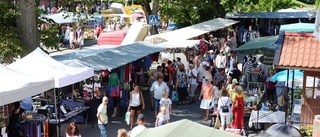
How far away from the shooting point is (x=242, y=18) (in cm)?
3553

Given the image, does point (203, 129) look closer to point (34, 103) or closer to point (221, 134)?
point (221, 134)

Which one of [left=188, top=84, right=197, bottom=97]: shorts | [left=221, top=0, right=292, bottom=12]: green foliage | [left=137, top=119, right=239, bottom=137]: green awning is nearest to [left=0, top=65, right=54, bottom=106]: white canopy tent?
[left=137, top=119, right=239, bottom=137]: green awning

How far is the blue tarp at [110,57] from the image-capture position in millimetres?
14625

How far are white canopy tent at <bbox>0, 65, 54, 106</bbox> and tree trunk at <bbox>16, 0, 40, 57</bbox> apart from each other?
4.43 m

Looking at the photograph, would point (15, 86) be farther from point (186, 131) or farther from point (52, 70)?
point (186, 131)

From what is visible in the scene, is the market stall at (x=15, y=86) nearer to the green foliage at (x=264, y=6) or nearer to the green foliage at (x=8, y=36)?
the green foliage at (x=8, y=36)

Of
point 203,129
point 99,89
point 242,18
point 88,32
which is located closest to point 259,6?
point 242,18

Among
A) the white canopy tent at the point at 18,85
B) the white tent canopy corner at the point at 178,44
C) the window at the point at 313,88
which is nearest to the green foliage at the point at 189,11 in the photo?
the white tent canopy corner at the point at 178,44

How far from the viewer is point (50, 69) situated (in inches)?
504

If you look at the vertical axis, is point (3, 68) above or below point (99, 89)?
above

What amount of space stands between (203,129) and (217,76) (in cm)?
958

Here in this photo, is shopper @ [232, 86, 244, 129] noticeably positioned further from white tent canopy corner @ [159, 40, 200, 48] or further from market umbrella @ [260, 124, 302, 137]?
white tent canopy corner @ [159, 40, 200, 48]

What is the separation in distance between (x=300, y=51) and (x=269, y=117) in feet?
6.80

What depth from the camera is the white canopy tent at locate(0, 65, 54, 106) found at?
1079cm
